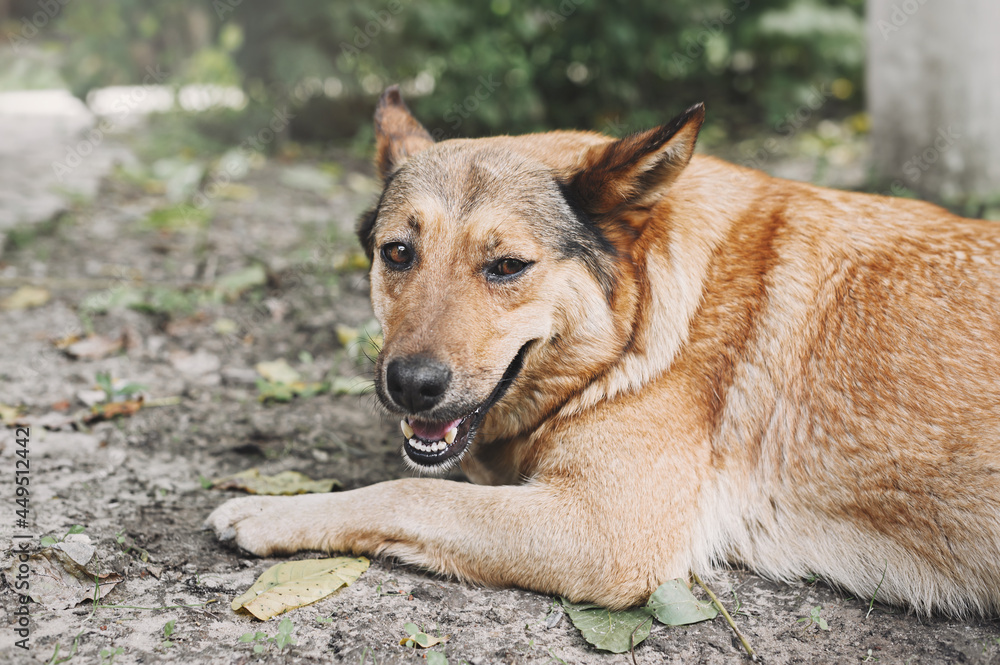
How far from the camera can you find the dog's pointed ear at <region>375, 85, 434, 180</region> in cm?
370

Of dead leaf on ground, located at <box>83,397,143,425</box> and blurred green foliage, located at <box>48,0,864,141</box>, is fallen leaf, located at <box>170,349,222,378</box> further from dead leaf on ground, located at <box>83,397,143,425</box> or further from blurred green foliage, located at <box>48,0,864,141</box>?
blurred green foliage, located at <box>48,0,864,141</box>

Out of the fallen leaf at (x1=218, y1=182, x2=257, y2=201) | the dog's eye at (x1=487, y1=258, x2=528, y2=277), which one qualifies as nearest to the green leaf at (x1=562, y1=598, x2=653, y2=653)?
the dog's eye at (x1=487, y1=258, x2=528, y2=277)

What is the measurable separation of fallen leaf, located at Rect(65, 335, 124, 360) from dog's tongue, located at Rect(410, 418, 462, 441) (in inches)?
106

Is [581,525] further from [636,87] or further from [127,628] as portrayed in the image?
[636,87]

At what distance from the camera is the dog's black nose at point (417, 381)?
8.98 ft

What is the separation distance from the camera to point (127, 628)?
2.57m

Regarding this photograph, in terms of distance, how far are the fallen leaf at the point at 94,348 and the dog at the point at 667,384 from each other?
2.08 metres

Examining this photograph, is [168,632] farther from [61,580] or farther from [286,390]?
[286,390]

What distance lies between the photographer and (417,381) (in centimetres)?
273

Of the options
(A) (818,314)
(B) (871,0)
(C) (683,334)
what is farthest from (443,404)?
(B) (871,0)

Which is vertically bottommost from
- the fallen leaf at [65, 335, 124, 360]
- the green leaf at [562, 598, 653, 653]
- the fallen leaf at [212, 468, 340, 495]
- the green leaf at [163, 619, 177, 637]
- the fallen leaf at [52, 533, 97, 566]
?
the green leaf at [562, 598, 653, 653]

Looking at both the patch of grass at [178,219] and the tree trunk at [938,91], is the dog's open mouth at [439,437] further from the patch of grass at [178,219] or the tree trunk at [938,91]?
the tree trunk at [938,91]

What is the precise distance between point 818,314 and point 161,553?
2.84 meters

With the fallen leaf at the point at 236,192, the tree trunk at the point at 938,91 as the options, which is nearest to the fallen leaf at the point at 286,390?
the fallen leaf at the point at 236,192
